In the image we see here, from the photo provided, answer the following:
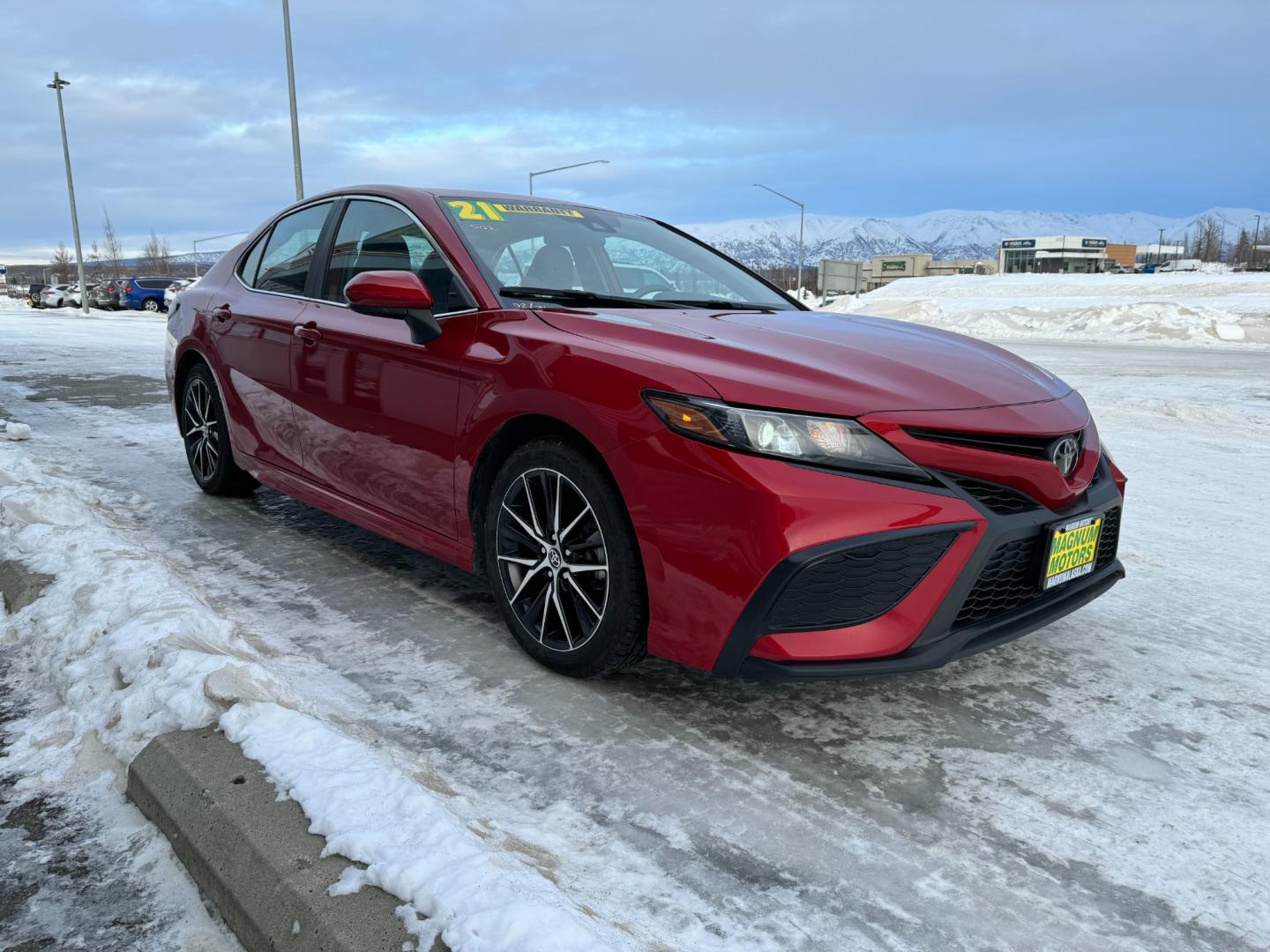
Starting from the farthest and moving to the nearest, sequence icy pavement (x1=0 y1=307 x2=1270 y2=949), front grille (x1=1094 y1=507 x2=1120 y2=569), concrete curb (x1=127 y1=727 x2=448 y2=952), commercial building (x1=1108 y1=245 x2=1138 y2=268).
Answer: commercial building (x1=1108 y1=245 x2=1138 y2=268), front grille (x1=1094 y1=507 x2=1120 y2=569), icy pavement (x1=0 y1=307 x2=1270 y2=949), concrete curb (x1=127 y1=727 x2=448 y2=952)

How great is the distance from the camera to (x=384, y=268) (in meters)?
3.68

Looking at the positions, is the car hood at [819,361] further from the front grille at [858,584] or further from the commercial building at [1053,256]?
the commercial building at [1053,256]

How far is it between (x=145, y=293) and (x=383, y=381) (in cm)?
3757

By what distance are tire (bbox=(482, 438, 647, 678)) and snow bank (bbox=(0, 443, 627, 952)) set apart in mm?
597

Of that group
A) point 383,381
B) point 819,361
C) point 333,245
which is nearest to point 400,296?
point 383,381

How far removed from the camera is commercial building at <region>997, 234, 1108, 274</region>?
382 feet

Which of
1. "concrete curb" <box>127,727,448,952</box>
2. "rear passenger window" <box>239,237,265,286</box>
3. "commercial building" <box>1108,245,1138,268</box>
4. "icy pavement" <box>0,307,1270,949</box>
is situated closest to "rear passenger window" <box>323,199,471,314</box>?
"rear passenger window" <box>239,237,265,286</box>

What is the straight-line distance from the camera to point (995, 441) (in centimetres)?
252

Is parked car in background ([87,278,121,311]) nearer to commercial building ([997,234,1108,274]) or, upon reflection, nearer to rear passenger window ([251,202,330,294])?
rear passenger window ([251,202,330,294])

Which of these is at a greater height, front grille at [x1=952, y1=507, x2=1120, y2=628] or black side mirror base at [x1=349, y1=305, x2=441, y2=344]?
black side mirror base at [x1=349, y1=305, x2=441, y2=344]

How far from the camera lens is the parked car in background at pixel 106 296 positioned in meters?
38.2

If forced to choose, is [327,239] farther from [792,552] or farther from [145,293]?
[145,293]

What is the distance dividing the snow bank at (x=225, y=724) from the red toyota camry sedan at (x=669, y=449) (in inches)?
28.3

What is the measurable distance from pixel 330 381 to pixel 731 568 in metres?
2.07
